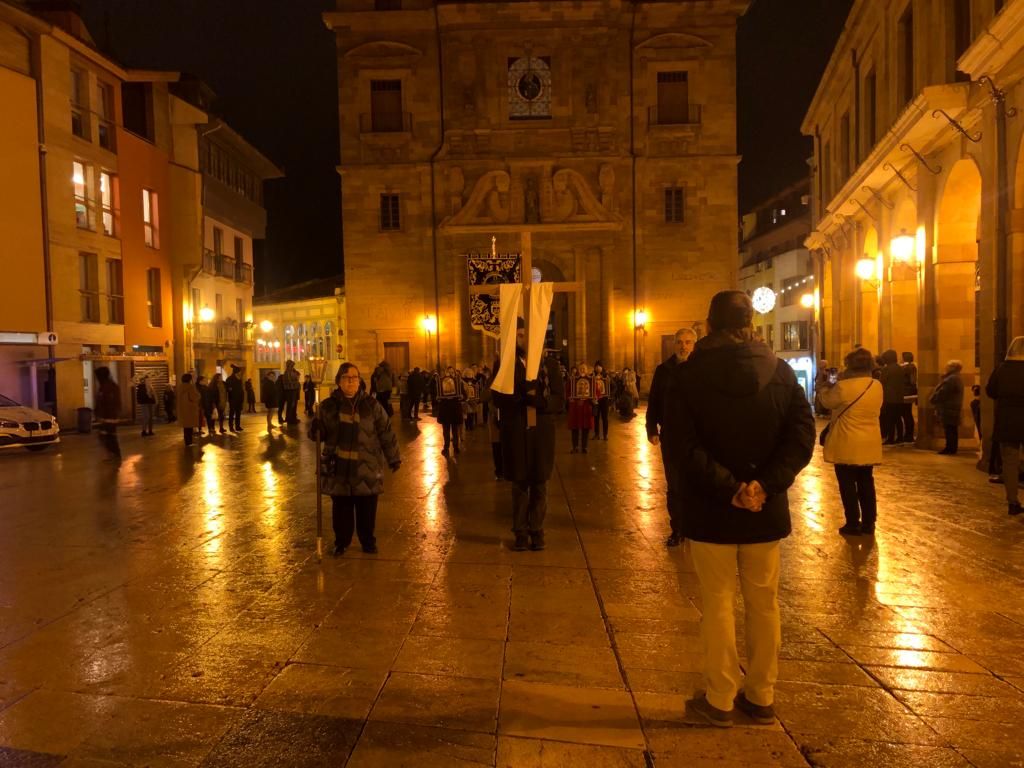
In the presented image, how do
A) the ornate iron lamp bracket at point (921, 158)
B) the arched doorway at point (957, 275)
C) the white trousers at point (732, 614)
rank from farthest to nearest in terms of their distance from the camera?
the ornate iron lamp bracket at point (921, 158), the arched doorway at point (957, 275), the white trousers at point (732, 614)

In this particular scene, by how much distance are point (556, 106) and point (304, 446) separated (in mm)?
21247

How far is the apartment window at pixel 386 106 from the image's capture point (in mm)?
31562

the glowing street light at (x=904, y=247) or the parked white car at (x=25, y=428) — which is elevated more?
the glowing street light at (x=904, y=247)

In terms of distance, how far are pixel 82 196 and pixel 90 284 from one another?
8.39 feet

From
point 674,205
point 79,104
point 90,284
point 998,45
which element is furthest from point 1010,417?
point 674,205

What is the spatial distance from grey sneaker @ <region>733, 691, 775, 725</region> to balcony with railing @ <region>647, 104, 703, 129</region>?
30.9 metres

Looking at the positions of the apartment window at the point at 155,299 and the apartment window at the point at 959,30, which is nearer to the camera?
the apartment window at the point at 959,30

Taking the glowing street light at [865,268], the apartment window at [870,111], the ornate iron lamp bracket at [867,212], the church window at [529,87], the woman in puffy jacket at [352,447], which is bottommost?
the woman in puffy jacket at [352,447]

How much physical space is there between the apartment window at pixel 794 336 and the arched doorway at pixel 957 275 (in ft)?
83.8

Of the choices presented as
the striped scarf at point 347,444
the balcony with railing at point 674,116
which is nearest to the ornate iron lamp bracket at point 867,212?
the balcony with railing at point 674,116

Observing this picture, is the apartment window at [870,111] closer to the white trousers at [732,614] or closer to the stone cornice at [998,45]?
the stone cornice at [998,45]

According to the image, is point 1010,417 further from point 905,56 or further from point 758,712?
point 905,56

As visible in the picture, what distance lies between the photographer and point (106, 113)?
2303cm

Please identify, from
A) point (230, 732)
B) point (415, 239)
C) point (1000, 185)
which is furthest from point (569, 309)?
point (230, 732)
